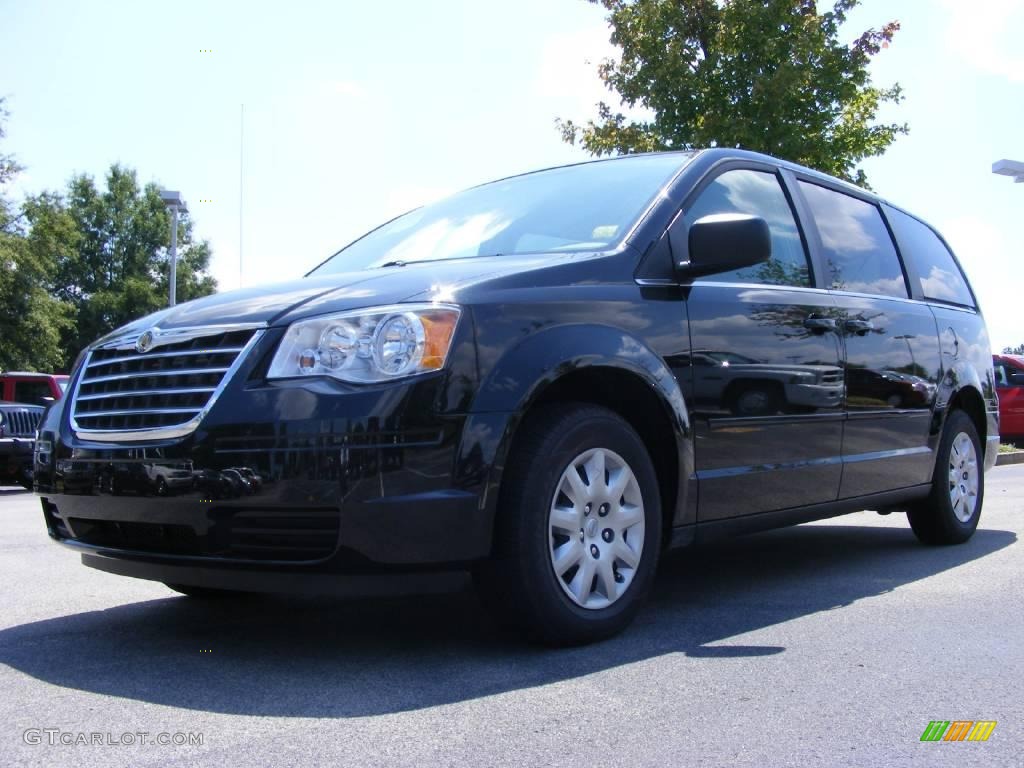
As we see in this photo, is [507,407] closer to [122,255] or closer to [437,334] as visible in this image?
[437,334]

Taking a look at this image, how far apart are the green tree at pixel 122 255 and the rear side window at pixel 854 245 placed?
53.7 metres

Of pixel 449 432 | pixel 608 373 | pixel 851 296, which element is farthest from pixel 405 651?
pixel 851 296

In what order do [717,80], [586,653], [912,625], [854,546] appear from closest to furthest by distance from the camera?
[586,653] < [912,625] < [854,546] < [717,80]

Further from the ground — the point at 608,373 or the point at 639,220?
the point at 639,220

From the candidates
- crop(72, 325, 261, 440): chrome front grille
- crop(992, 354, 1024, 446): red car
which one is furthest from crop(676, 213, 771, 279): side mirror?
crop(992, 354, 1024, 446): red car

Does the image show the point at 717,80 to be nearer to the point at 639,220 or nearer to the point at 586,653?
the point at 639,220

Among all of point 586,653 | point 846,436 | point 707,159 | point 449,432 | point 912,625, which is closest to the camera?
point 449,432

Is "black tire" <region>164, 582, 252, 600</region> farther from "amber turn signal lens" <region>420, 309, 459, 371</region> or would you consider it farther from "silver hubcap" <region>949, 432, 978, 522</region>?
"silver hubcap" <region>949, 432, 978, 522</region>

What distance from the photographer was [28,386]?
53.1 feet

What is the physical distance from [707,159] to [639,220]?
2.06 feet

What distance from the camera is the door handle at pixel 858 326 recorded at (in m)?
4.85

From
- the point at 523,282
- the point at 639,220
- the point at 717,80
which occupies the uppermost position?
the point at 717,80

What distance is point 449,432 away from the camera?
3076 mm

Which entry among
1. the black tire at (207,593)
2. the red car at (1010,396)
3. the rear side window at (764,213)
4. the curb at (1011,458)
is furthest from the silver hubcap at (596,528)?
the red car at (1010,396)
